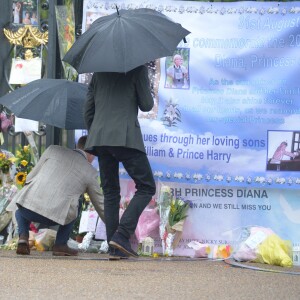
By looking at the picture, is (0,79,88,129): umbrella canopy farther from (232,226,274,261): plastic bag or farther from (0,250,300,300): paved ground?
(232,226,274,261): plastic bag

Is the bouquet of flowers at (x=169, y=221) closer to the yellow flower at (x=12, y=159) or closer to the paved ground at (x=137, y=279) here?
the paved ground at (x=137, y=279)

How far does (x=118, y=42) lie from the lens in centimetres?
855

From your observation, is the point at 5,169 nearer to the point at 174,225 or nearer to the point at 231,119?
the point at 174,225

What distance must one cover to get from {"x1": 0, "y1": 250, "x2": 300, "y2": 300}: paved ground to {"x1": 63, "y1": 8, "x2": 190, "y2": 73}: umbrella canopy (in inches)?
63.0

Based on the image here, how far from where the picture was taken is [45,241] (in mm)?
9805

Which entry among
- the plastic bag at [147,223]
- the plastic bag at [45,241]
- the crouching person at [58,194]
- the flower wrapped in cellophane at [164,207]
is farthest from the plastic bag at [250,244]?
the plastic bag at [45,241]

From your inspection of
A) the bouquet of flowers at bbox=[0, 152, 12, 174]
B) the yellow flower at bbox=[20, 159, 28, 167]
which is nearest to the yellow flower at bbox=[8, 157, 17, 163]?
the bouquet of flowers at bbox=[0, 152, 12, 174]

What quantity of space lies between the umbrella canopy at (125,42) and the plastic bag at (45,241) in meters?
1.84

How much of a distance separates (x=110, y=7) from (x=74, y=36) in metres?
0.54

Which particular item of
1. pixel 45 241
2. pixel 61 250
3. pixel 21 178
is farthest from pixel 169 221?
pixel 21 178

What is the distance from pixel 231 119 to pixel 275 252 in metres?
1.33

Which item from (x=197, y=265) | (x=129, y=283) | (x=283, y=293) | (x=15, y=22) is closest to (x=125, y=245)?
(x=197, y=265)

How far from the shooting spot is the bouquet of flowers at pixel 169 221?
31.3ft

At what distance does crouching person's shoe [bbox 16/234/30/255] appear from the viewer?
923 cm
